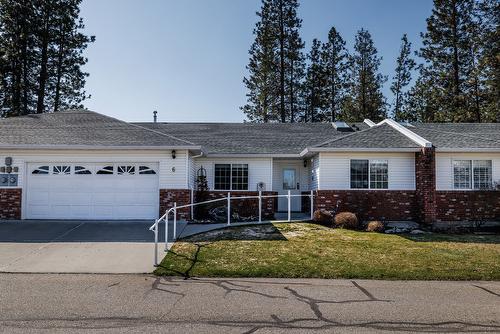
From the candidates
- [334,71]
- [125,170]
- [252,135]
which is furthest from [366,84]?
[125,170]

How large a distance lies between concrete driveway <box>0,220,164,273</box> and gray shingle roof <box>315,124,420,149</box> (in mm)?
7791

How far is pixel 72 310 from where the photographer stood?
246 inches

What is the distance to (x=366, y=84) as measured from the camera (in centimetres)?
3703

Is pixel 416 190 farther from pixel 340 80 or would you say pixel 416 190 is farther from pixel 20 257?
pixel 340 80

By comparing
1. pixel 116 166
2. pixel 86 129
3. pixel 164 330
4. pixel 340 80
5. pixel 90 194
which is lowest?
pixel 164 330

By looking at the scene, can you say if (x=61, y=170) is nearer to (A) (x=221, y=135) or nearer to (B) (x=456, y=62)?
(A) (x=221, y=135)

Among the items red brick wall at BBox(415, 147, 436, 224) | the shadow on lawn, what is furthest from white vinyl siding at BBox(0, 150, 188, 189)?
red brick wall at BBox(415, 147, 436, 224)

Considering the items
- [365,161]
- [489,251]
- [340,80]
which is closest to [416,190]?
[365,161]

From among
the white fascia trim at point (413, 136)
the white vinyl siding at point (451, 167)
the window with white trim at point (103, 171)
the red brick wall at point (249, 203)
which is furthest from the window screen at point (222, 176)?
the white vinyl siding at point (451, 167)

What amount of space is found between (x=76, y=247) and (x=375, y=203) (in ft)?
35.0

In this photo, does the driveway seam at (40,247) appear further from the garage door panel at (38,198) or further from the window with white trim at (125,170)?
the window with white trim at (125,170)

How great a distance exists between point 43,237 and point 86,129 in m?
6.04

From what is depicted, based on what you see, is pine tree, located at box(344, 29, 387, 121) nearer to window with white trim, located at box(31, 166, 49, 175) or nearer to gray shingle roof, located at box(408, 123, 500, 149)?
gray shingle roof, located at box(408, 123, 500, 149)

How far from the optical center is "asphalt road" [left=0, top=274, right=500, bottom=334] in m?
5.66
